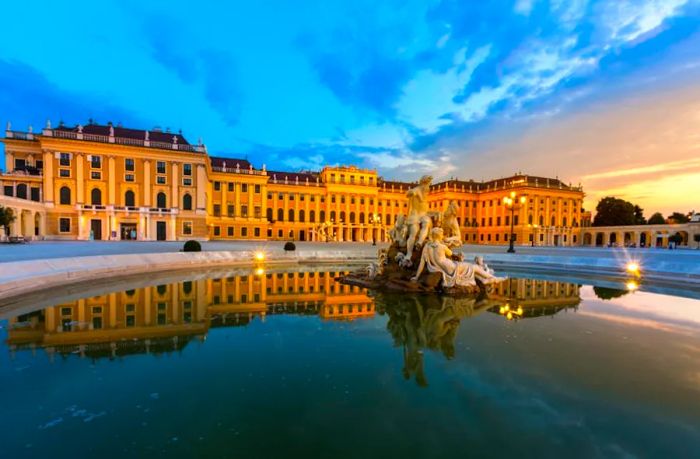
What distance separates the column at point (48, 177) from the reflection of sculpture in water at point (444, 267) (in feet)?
152

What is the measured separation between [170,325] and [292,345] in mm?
2790

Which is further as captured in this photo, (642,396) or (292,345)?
(292,345)

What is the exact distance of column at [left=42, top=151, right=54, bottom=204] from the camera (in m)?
38.8

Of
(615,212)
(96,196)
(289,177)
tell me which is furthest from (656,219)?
(96,196)

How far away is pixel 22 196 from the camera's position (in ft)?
131

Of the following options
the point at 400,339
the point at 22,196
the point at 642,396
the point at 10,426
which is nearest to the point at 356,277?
the point at 400,339

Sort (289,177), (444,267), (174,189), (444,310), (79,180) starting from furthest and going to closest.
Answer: (289,177) < (174,189) < (79,180) < (444,267) < (444,310)

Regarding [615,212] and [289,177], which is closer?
[289,177]

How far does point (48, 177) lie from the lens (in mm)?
38875

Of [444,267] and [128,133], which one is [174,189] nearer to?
[128,133]

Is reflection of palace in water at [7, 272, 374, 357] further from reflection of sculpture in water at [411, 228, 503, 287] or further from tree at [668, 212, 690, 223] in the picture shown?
tree at [668, 212, 690, 223]

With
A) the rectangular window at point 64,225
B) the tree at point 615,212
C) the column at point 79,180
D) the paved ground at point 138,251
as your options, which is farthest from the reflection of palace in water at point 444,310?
the tree at point 615,212

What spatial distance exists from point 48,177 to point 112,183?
20.4 ft

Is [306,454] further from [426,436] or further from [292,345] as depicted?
[292,345]
